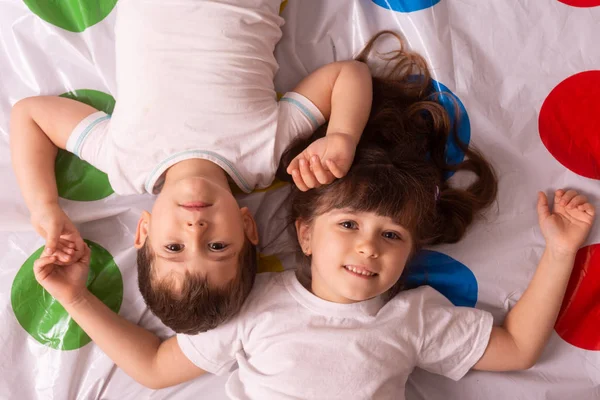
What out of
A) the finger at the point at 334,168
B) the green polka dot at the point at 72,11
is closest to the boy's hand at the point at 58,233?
the green polka dot at the point at 72,11

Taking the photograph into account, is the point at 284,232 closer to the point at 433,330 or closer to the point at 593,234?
the point at 433,330

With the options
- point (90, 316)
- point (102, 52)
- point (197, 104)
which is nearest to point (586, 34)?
point (197, 104)

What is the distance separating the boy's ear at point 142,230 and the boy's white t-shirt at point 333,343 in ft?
0.57

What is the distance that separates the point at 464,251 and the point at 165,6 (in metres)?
0.66

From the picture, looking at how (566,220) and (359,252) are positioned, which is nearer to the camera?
(359,252)

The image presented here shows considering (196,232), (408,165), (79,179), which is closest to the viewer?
(196,232)

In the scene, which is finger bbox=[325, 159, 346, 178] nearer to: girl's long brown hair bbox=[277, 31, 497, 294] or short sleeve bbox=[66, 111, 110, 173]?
girl's long brown hair bbox=[277, 31, 497, 294]

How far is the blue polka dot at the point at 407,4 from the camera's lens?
3.49 feet

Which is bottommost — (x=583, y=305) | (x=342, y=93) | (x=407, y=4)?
(x=583, y=305)

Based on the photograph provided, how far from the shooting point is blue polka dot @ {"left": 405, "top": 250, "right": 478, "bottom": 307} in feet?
3.49

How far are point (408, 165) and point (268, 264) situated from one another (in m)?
0.31

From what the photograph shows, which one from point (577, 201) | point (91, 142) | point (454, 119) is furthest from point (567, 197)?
point (91, 142)

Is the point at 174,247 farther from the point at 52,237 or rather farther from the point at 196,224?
the point at 52,237

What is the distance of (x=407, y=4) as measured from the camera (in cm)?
107
